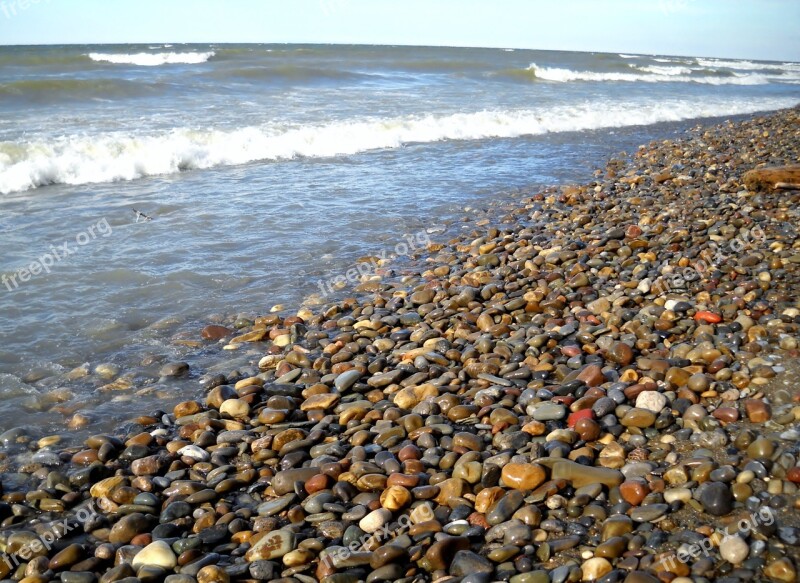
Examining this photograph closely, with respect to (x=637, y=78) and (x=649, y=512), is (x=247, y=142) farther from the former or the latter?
(x=637, y=78)

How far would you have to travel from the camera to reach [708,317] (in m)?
4.05

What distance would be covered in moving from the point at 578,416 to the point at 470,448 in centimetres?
58

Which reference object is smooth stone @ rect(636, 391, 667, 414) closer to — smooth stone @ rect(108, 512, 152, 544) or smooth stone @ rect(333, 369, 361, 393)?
smooth stone @ rect(333, 369, 361, 393)

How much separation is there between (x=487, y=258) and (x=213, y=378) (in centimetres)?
288

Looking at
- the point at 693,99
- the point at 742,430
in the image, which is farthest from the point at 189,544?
the point at 693,99

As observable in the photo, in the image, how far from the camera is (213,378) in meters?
4.00

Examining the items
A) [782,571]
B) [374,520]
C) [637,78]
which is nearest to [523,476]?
[374,520]

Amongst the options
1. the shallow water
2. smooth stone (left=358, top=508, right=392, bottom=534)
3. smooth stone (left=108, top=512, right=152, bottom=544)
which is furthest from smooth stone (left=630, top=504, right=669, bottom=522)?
the shallow water

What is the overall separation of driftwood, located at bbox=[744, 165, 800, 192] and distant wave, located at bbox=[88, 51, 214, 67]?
25.9 m

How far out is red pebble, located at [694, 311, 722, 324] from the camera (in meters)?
4.02

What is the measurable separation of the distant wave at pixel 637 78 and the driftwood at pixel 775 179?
2377 cm

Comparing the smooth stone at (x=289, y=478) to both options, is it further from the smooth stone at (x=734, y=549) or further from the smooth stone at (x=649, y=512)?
the smooth stone at (x=734, y=549)

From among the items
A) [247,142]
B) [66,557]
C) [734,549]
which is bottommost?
[66,557]

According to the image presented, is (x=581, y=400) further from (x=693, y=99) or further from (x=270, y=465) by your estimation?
(x=693, y=99)
